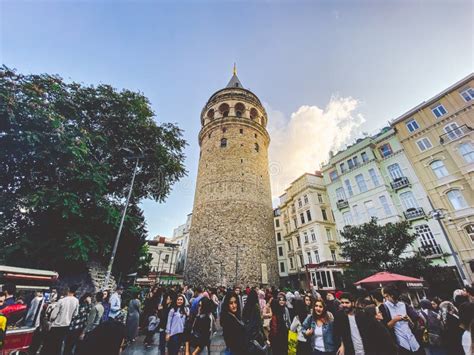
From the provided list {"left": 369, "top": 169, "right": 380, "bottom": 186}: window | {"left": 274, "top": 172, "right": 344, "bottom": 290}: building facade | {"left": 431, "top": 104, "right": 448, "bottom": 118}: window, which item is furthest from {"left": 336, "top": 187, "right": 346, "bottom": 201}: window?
{"left": 431, "top": 104, "right": 448, "bottom": 118}: window

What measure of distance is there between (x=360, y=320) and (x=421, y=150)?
63.3 feet

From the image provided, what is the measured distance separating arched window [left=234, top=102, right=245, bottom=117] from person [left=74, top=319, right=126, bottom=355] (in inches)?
838

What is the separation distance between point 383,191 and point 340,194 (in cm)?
427

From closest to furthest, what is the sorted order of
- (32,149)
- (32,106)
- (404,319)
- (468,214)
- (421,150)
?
(404,319)
(32,106)
(32,149)
(468,214)
(421,150)

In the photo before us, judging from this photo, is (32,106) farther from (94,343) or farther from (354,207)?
(354,207)

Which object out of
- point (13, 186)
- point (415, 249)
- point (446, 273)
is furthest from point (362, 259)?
point (13, 186)

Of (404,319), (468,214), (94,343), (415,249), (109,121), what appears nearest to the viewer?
(94,343)

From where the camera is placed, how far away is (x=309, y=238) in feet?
71.5

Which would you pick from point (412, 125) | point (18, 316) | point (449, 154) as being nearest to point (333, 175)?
point (412, 125)

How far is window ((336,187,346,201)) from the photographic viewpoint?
67.4 feet

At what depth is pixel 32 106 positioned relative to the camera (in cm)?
782

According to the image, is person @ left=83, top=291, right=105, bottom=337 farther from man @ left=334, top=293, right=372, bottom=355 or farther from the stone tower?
the stone tower

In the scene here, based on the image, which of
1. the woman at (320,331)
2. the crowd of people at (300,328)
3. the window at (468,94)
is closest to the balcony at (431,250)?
the window at (468,94)

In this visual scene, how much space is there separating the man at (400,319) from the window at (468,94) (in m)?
20.3
